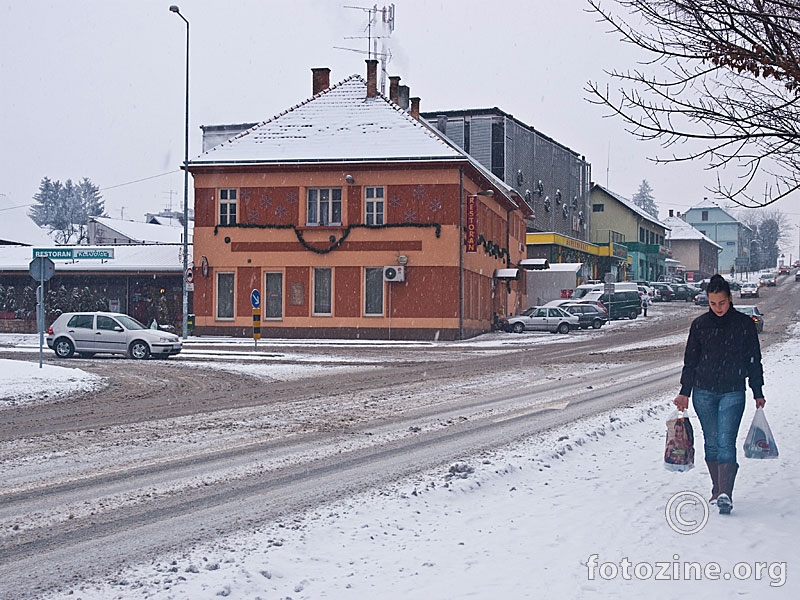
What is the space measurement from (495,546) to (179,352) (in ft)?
76.4

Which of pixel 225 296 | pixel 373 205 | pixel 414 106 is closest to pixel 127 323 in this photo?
pixel 225 296

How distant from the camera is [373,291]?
40.0 meters

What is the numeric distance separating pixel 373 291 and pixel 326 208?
4.21 metres

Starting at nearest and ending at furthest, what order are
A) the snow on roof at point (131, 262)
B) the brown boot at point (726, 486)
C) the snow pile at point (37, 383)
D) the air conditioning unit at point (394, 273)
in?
the brown boot at point (726, 486) → the snow pile at point (37, 383) → the air conditioning unit at point (394, 273) → the snow on roof at point (131, 262)

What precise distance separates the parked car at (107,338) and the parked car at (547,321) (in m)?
21.5

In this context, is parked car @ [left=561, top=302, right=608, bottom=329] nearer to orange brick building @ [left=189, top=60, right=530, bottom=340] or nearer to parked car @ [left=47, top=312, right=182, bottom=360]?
orange brick building @ [left=189, top=60, right=530, bottom=340]

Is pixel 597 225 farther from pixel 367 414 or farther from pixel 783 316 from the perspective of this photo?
pixel 367 414

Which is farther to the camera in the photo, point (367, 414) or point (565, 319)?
point (565, 319)

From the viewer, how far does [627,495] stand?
7699mm

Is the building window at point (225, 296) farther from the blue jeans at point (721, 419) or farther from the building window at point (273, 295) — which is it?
the blue jeans at point (721, 419)

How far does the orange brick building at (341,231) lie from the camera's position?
39.4 m

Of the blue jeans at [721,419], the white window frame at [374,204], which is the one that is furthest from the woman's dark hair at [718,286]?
the white window frame at [374,204]

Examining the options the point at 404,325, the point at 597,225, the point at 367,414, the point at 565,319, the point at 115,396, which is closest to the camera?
the point at 367,414

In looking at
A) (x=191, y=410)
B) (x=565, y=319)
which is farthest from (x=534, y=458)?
(x=565, y=319)
